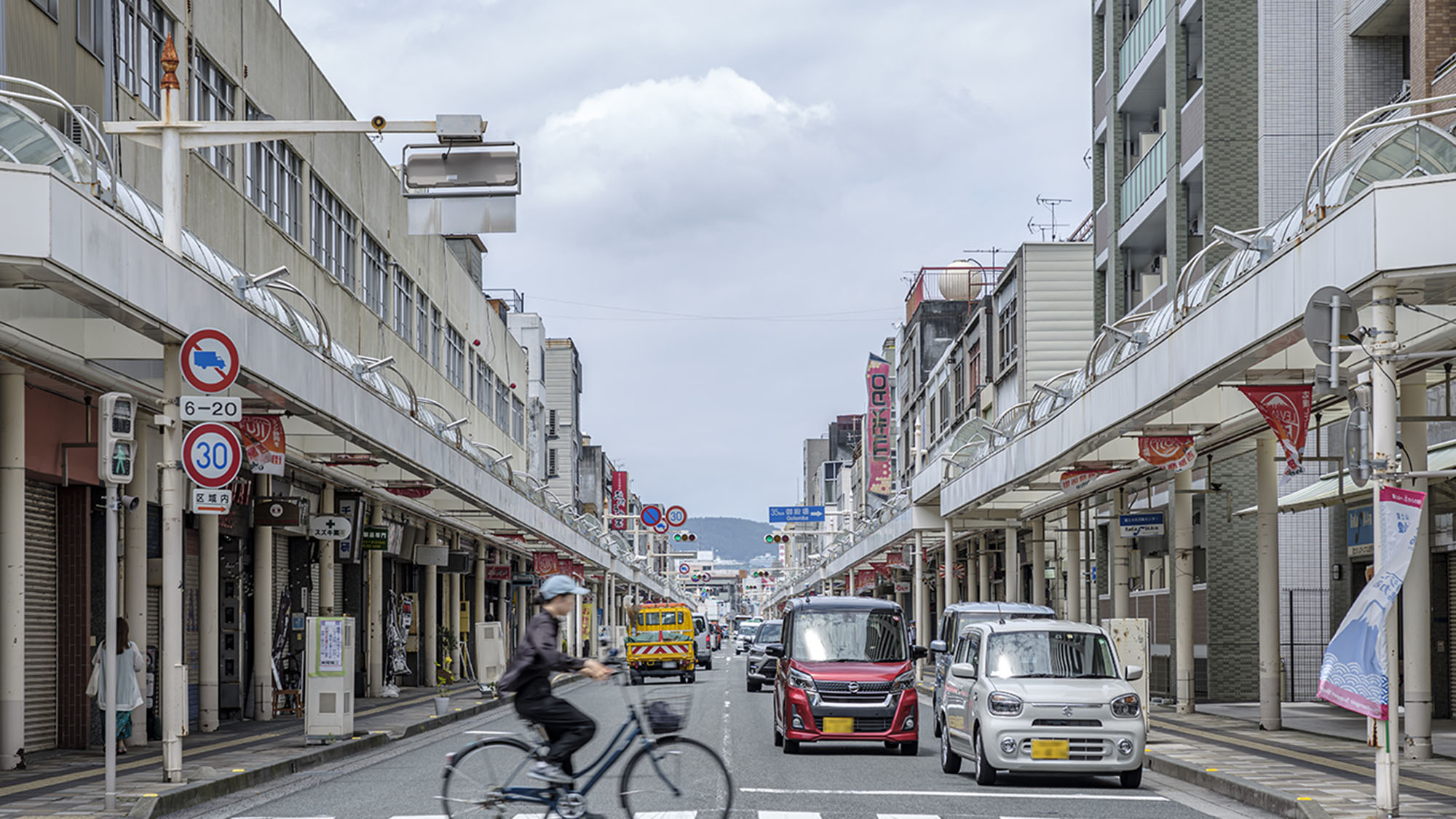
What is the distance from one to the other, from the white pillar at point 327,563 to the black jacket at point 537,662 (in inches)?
803

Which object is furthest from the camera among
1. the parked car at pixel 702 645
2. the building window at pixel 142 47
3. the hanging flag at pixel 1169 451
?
the parked car at pixel 702 645

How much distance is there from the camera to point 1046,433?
2919 centimetres

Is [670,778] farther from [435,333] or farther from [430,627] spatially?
[435,333]

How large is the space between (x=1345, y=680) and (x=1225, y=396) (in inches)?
377

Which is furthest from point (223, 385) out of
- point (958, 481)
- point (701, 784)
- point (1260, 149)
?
point (958, 481)

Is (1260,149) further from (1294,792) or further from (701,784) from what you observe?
(701,784)

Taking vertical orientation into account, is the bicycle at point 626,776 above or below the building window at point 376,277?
below

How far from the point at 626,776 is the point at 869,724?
1017cm

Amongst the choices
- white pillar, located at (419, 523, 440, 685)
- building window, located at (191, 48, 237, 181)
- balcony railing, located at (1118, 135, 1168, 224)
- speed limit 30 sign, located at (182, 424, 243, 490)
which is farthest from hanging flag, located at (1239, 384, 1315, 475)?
white pillar, located at (419, 523, 440, 685)

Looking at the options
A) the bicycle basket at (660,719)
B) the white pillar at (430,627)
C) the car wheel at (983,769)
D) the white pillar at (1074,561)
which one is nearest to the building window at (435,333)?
the white pillar at (430,627)

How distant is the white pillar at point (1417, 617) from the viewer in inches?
707

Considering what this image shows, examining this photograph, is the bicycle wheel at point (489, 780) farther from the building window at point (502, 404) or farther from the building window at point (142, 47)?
the building window at point (502, 404)

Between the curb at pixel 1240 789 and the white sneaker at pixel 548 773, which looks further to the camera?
the curb at pixel 1240 789

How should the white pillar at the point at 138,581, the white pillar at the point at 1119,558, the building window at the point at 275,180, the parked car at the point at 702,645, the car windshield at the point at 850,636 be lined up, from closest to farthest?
the white pillar at the point at 138,581, the car windshield at the point at 850,636, the building window at the point at 275,180, the white pillar at the point at 1119,558, the parked car at the point at 702,645
